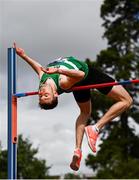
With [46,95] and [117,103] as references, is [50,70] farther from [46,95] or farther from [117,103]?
[117,103]

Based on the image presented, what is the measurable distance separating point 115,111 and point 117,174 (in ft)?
57.9

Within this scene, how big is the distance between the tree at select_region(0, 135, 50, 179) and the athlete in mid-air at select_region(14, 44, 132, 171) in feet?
79.8

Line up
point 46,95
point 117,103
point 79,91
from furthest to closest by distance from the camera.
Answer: point 79,91 → point 117,103 → point 46,95

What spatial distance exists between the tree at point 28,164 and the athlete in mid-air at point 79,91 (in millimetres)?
24308

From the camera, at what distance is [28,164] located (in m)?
33.4

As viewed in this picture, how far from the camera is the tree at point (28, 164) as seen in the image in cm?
3259

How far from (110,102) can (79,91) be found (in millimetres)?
18072

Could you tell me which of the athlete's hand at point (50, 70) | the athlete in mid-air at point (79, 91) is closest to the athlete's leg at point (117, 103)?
the athlete in mid-air at point (79, 91)

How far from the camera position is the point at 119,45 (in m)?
26.0

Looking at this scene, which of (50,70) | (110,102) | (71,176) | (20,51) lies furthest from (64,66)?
(71,176)

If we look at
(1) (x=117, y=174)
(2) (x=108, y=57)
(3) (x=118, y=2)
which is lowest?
(1) (x=117, y=174)

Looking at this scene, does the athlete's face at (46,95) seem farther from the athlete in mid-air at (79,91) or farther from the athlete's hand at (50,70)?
the athlete's hand at (50,70)

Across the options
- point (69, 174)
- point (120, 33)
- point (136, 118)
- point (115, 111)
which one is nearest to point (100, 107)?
point (136, 118)

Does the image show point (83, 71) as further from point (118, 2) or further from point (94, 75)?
point (118, 2)
